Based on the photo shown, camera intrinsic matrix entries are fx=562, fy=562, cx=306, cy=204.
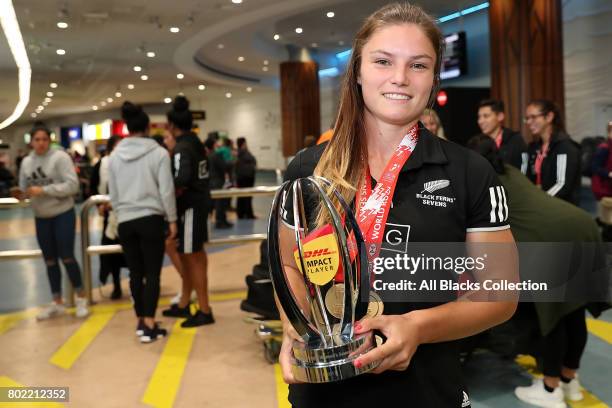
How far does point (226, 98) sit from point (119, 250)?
71.2ft

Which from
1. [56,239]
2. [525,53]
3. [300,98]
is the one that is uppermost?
[300,98]

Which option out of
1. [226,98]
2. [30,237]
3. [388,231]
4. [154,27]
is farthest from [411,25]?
[226,98]

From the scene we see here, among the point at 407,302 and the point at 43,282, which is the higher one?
the point at 407,302

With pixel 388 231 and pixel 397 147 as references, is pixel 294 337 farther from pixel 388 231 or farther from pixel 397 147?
pixel 397 147

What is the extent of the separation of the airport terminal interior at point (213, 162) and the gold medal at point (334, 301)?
0.20 m

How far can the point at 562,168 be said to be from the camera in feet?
11.3

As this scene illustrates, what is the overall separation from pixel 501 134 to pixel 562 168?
0.75m

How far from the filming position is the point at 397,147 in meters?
1.09

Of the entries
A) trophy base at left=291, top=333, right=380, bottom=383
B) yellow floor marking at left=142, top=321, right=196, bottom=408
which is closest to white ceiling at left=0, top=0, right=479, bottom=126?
yellow floor marking at left=142, top=321, right=196, bottom=408

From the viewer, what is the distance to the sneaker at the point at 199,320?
4051 mm

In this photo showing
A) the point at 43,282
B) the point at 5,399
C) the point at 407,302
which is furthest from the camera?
the point at 43,282

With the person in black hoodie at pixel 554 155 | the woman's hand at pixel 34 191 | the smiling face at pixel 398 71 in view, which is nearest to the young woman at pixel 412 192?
the smiling face at pixel 398 71

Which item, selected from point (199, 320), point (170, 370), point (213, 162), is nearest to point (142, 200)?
point (199, 320)

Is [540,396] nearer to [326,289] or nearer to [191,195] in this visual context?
[326,289]
